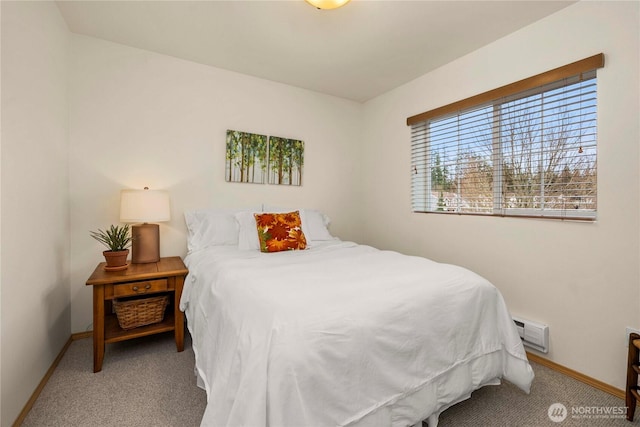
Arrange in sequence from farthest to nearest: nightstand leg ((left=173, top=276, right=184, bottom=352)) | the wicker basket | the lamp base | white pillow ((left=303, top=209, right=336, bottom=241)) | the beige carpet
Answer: white pillow ((left=303, top=209, right=336, bottom=241))
the lamp base
nightstand leg ((left=173, top=276, right=184, bottom=352))
the wicker basket
the beige carpet

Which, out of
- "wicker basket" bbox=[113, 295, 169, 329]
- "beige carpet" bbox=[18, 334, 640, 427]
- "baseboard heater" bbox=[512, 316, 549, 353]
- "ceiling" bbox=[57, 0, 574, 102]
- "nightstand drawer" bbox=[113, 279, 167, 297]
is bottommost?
"beige carpet" bbox=[18, 334, 640, 427]

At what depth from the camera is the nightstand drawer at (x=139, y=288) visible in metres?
2.02

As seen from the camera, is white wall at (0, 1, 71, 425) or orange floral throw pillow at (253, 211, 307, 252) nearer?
white wall at (0, 1, 71, 425)

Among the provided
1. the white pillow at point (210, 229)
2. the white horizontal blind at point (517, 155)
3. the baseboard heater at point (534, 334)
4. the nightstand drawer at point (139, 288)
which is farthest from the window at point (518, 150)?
the nightstand drawer at point (139, 288)

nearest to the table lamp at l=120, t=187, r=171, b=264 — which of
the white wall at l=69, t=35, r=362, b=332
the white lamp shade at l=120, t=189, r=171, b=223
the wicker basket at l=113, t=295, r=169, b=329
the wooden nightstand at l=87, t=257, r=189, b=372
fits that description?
the white lamp shade at l=120, t=189, r=171, b=223

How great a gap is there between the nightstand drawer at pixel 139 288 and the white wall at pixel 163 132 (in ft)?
2.07

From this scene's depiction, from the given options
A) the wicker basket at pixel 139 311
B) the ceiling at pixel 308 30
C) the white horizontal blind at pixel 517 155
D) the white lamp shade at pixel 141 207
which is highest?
the ceiling at pixel 308 30

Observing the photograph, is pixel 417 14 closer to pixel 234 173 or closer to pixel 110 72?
pixel 234 173

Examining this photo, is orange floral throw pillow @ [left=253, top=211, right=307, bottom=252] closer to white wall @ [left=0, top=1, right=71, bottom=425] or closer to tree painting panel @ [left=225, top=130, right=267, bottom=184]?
tree painting panel @ [left=225, top=130, right=267, bottom=184]

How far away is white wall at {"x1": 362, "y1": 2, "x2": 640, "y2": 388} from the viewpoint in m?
1.74

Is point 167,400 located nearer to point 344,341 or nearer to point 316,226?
point 344,341

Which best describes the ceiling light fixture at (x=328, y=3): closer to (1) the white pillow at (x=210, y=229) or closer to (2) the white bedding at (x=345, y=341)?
(2) the white bedding at (x=345, y=341)

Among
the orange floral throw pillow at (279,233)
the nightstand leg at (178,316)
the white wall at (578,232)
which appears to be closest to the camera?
the white wall at (578,232)

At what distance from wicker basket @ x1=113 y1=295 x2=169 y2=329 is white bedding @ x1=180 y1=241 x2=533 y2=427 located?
421 millimetres
